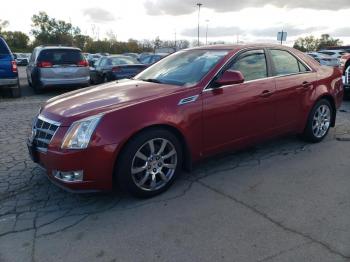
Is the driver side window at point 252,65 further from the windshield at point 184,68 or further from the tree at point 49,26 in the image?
the tree at point 49,26

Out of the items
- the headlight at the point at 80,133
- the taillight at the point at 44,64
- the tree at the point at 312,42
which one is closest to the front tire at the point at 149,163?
the headlight at the point at 80,133

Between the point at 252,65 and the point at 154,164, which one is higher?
the point at 252,65

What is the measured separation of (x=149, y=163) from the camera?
3.67 metres

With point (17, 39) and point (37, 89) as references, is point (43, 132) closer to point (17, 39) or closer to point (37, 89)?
point (37, 89)

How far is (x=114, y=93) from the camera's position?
4031mm

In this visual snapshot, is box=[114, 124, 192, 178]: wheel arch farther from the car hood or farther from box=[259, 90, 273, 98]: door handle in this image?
box=[259, 90, 273, 98]: door handle

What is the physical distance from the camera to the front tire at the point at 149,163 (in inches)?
136

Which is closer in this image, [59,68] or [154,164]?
[154,164]

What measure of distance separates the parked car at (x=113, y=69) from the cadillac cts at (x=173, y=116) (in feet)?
22.9

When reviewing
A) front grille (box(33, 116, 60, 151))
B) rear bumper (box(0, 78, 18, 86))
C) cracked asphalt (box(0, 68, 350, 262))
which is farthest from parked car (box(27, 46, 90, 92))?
front grille (box(33, 116, 60, 151))

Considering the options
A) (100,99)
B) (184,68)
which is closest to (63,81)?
(184,68)

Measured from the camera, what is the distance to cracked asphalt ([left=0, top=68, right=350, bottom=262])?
2.79 m

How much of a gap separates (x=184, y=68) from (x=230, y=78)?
0.75m

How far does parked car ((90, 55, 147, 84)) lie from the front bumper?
8.32m
